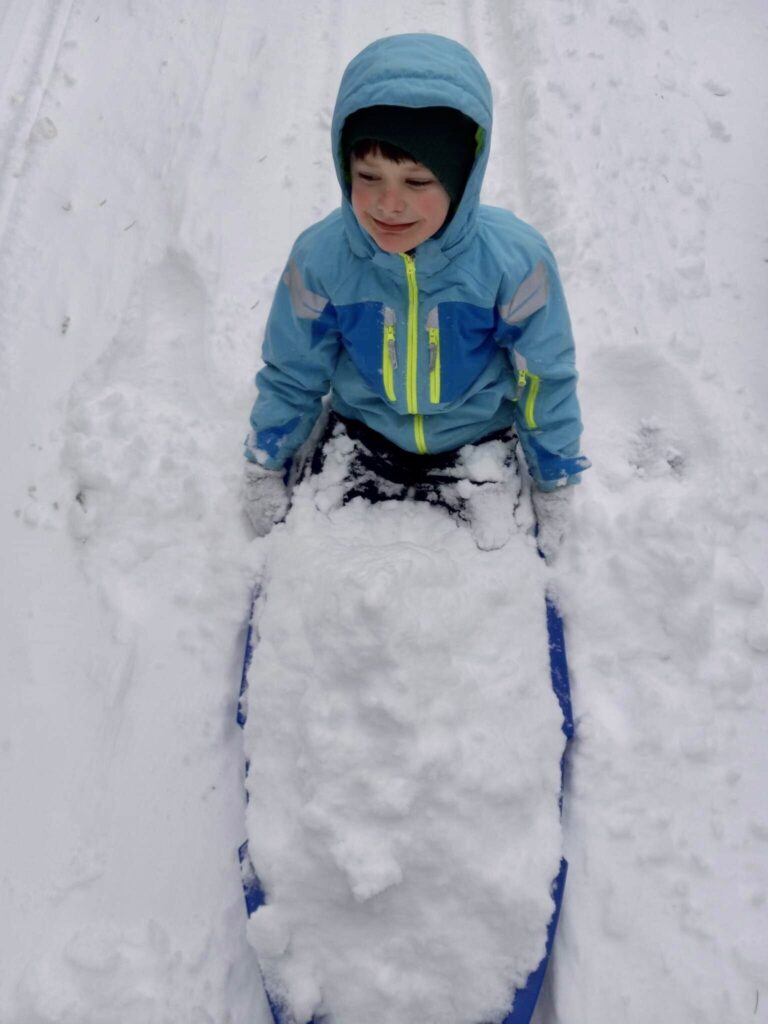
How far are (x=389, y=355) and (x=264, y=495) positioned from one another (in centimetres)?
46

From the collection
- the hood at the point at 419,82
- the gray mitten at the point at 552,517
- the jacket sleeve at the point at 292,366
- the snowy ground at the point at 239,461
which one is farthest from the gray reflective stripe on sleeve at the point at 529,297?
the snowy ground at the point at 239,461

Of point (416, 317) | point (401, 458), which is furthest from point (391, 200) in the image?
point (401, 458)

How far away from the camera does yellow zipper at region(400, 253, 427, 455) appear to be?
1324 mm

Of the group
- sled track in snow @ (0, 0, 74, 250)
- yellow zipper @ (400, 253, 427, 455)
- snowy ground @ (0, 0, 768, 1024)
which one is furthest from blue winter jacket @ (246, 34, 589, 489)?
sled track in snow @ (0, 0, 74, 250)

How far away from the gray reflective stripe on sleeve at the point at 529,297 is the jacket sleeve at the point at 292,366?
34 centimetres

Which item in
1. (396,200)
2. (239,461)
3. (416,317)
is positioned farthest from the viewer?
(239,461)

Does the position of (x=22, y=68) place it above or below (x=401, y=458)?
above

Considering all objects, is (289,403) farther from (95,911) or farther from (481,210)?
(95,911)

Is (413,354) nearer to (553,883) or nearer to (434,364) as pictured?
(434,364)

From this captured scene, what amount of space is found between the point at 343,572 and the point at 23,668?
2.68ft

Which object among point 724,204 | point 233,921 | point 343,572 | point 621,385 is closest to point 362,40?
point 724,204

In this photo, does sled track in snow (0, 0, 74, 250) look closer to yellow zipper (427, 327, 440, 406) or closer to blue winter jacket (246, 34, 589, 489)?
blue winter jacket (246, 34, 589, 489)

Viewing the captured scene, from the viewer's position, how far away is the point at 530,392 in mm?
1499

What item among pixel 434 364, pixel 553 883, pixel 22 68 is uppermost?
pixel 22 68
